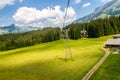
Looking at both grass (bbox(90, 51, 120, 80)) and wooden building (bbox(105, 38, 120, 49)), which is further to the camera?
wooden building (bbox(105, 38, 120, 49))

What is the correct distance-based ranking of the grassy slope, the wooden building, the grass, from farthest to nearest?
the wooden building → the grassy slope → the grass

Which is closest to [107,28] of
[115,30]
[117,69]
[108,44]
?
[115,30]

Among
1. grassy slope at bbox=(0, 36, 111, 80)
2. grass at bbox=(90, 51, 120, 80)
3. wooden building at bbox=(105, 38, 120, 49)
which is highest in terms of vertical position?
wooden building at bbox=(105, 38, 120, 49)

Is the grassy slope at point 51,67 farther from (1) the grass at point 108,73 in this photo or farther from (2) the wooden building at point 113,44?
(2) the wooden building at point 113,44

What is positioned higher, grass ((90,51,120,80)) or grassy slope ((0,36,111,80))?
grass ((90,51,120,80))

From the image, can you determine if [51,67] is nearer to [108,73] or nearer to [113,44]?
[108,73]

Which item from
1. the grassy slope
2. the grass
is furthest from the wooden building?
the grass

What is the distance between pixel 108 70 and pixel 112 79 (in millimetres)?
9341

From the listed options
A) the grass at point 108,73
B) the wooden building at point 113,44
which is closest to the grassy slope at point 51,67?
the grass at point 108,73

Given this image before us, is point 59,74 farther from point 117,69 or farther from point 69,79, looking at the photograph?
point 117,69

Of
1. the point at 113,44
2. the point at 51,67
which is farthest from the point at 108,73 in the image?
the point at 113,44

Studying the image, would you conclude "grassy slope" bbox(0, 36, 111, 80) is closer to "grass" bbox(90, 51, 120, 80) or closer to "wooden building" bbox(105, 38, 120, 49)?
"grass" bbox(90, 51, 120, 80)

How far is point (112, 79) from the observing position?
169 ft

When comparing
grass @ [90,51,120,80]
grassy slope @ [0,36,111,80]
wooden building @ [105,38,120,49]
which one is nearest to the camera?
grass @ [90,51,120,80]
